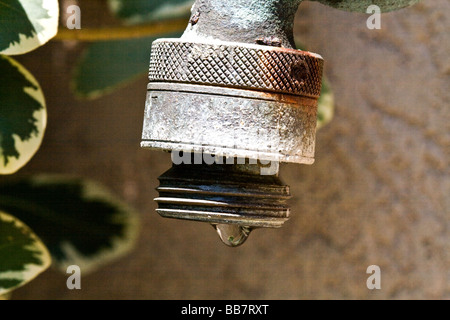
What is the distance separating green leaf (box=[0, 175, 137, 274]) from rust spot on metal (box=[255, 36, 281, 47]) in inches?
16.4

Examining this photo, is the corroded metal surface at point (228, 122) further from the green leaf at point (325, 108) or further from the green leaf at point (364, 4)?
the green leaf at point (325, 108)

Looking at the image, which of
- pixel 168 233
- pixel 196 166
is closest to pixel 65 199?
pixel 168 233

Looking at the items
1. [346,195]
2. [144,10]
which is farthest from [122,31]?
[346,195]

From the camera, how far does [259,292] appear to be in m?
0.91

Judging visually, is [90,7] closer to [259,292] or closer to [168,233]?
[168,233]

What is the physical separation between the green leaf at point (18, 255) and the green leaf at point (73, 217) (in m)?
0.09

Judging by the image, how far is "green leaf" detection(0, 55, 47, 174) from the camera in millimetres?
735

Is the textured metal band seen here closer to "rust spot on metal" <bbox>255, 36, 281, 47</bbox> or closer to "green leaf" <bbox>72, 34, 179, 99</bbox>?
"rust spot on metal" <bbox>255, 36, 281, 47</bbox>

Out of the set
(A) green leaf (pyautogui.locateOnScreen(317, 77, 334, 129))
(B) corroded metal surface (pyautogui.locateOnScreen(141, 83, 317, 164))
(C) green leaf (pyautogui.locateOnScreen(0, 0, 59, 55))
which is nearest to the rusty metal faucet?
(B) corroded metal surface (pyautogui.locateOnScreen(141, 83, 317, 164))

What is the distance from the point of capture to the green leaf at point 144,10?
35.7 inches

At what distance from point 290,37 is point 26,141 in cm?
31

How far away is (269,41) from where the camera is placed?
0.56m

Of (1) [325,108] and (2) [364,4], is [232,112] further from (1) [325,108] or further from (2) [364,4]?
(1) [325,108]

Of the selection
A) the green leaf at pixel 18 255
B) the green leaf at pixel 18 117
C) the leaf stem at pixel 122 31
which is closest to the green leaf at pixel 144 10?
the leaf stem at pixel 122 31
